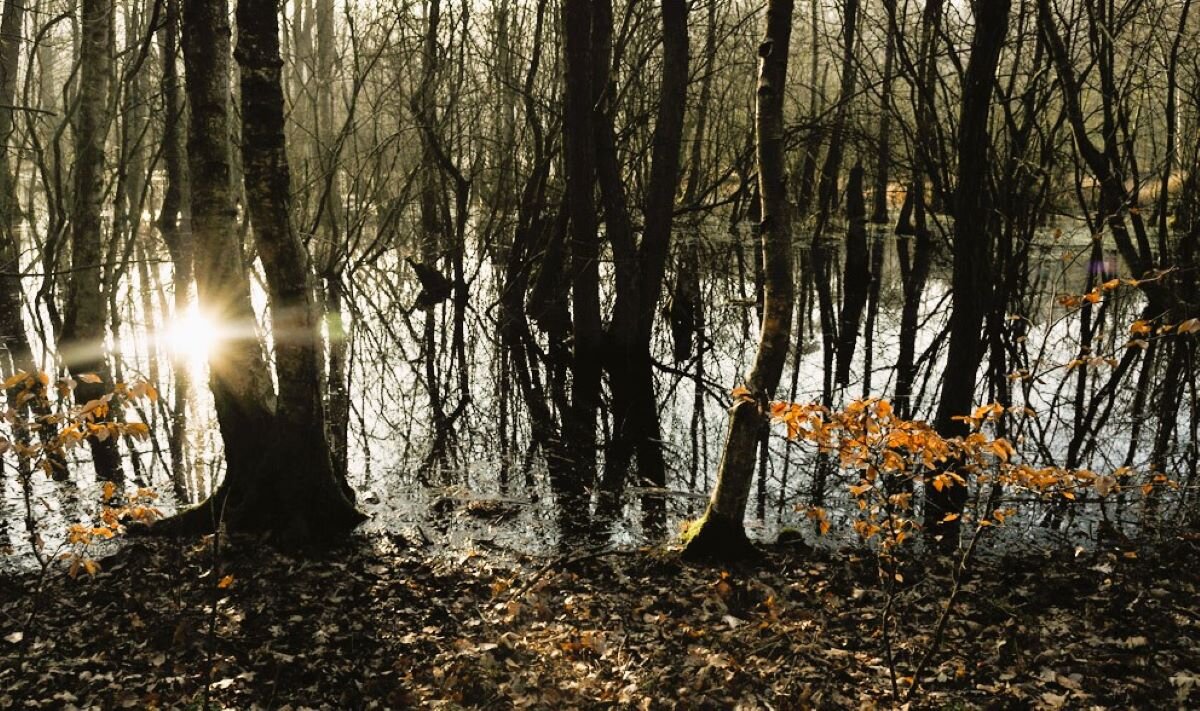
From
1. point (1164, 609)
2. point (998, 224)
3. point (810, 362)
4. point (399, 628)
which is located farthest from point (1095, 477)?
point (810, 362)

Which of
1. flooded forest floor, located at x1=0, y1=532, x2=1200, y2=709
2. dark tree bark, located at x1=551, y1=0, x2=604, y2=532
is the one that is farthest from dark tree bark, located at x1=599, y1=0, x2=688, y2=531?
flooded forest floor, located at x1=0, y1=532, x2=1200, y2=709

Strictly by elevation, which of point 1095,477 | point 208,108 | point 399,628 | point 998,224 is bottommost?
point 399,628

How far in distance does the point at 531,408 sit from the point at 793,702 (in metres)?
7.46

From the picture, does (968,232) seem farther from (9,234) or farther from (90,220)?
(9,234)

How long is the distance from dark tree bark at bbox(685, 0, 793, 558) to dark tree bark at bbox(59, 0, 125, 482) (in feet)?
19.0

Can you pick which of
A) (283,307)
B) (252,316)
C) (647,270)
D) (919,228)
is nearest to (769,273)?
(283,307)

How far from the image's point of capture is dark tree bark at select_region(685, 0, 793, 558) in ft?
20.0

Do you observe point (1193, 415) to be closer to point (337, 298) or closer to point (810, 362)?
point (810, 362)

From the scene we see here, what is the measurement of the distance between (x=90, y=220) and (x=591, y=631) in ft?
25.4

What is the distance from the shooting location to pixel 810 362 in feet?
46.3

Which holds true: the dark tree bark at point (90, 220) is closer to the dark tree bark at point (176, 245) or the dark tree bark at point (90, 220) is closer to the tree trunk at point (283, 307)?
the dark tree bark at point (176, 245)

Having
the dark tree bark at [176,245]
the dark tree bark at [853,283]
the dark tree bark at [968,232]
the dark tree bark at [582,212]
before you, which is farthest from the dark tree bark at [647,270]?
the dark tree bark at [176,245]

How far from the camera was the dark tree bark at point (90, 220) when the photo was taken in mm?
9617

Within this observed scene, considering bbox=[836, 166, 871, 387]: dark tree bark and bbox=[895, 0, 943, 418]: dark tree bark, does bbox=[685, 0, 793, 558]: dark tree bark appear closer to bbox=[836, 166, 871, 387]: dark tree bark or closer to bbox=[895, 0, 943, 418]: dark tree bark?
bbox=[895, 0, 943, 418]: dark tree bark
